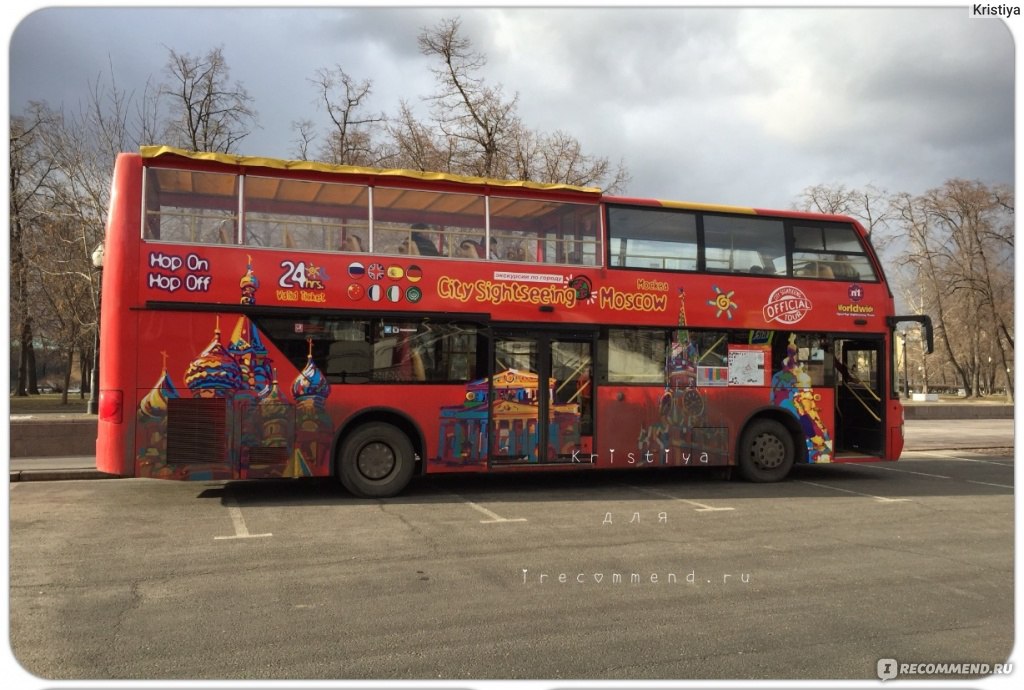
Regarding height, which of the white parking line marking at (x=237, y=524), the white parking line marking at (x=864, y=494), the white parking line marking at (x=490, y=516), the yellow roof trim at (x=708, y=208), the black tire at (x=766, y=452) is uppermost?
the yellow roof trim at (x=708, y=208)

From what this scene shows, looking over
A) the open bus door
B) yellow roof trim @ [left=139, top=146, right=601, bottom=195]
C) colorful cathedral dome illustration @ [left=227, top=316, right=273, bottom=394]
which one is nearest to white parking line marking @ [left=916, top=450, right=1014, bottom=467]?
the open bus door

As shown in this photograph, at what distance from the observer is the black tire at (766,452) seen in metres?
11.4

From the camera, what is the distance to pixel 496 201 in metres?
10.2

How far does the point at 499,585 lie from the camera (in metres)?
5.74

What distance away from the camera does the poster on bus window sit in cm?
1121

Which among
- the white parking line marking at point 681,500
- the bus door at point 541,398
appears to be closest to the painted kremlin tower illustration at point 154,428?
the bus door at point 541,398

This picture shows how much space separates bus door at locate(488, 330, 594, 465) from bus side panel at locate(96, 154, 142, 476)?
4.52 meters

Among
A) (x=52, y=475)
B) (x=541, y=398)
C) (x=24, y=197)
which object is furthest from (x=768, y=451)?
(x=24, y=197)

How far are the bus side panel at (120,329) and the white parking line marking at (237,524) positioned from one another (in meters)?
1.22

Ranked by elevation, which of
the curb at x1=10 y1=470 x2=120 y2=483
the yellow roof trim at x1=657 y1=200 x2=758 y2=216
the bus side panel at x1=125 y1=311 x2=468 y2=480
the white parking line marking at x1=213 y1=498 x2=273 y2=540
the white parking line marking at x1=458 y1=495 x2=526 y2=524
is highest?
the yellow roof trim at x1=657 y1=200 x2=758 y2=216

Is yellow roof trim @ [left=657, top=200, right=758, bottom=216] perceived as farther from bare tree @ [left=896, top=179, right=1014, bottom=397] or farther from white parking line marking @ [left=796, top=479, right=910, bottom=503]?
bare tree @ [left=896, top=179, right=1014, bottom=397]

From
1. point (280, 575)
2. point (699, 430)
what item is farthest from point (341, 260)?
point (699, 430)

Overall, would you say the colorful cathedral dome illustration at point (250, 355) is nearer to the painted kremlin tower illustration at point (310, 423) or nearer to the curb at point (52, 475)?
the painted kremlin tower illustration at point (310, 423)

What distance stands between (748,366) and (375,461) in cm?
581
